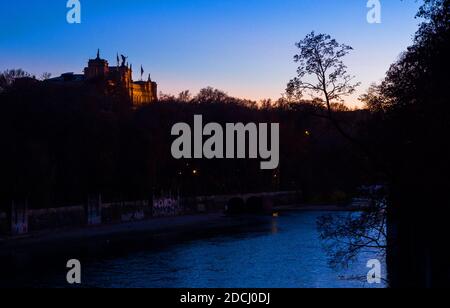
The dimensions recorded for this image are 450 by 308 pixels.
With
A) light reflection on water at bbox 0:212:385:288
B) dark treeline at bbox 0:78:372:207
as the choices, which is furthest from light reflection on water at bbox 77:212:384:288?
dark treeline at bbox 0:78:372:207

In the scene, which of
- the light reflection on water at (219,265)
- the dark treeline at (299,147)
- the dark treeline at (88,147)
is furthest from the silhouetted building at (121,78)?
the light reflection on water at (219,265)

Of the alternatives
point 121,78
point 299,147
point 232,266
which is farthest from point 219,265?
point 121,78

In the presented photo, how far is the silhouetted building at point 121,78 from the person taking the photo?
107469 mm

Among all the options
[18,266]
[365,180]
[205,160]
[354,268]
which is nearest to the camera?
[365,180]

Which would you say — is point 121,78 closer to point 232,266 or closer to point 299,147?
point 299,147

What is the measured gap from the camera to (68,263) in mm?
34344

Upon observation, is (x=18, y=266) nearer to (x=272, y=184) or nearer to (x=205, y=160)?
(x=205, y=160)

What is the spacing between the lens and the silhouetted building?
107469 mm

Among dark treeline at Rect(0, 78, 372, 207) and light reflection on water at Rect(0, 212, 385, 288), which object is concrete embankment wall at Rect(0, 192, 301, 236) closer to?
dark treeline at Rect(0, 78, 372, 207)

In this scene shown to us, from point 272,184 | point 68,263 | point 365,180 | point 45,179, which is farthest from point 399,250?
point 272,184

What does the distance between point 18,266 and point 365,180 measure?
21653mm

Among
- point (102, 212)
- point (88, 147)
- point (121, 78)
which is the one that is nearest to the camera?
point (88, 147)

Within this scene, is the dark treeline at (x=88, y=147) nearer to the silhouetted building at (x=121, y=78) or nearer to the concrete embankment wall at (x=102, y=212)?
the concrete embankment wall at (x=102, y=212)

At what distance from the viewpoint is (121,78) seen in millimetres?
113875
